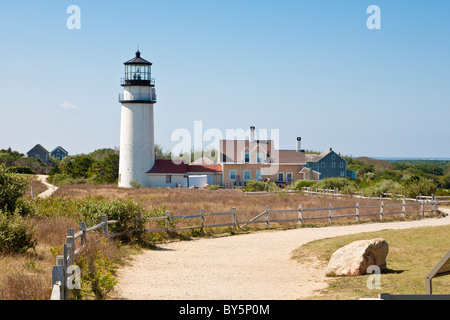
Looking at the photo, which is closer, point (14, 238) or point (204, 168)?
point (14, 238)

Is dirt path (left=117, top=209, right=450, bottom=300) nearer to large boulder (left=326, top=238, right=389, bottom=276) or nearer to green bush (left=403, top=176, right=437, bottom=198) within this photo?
large boulder (left=326, top=238, right=389, bottom=276)

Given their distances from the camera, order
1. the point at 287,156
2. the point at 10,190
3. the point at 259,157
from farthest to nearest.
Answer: the point at 287,156, the point at 259,157, the point at 10,190

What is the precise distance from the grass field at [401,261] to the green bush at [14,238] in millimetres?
6809

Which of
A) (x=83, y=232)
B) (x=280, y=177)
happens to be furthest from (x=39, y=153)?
(x=83, y=232)

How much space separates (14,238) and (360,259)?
7.92m

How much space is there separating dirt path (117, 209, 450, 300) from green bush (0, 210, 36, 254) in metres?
2.32

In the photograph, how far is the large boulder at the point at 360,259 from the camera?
39.7 ft

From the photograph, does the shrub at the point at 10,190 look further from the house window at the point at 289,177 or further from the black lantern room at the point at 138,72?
the house window at the point at 289,177

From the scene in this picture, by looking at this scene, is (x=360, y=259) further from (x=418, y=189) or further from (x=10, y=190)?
(x=418, y=189)

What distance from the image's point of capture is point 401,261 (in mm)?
13656

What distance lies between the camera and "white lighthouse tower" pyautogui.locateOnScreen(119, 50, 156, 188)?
50.7 metres

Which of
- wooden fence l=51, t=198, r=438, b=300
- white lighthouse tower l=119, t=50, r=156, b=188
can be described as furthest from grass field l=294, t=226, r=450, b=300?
white lighthouse tower l=119, t=50, r=156, b=188

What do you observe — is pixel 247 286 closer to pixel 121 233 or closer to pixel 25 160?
pixel 121 233

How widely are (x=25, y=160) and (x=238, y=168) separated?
1914 inches
